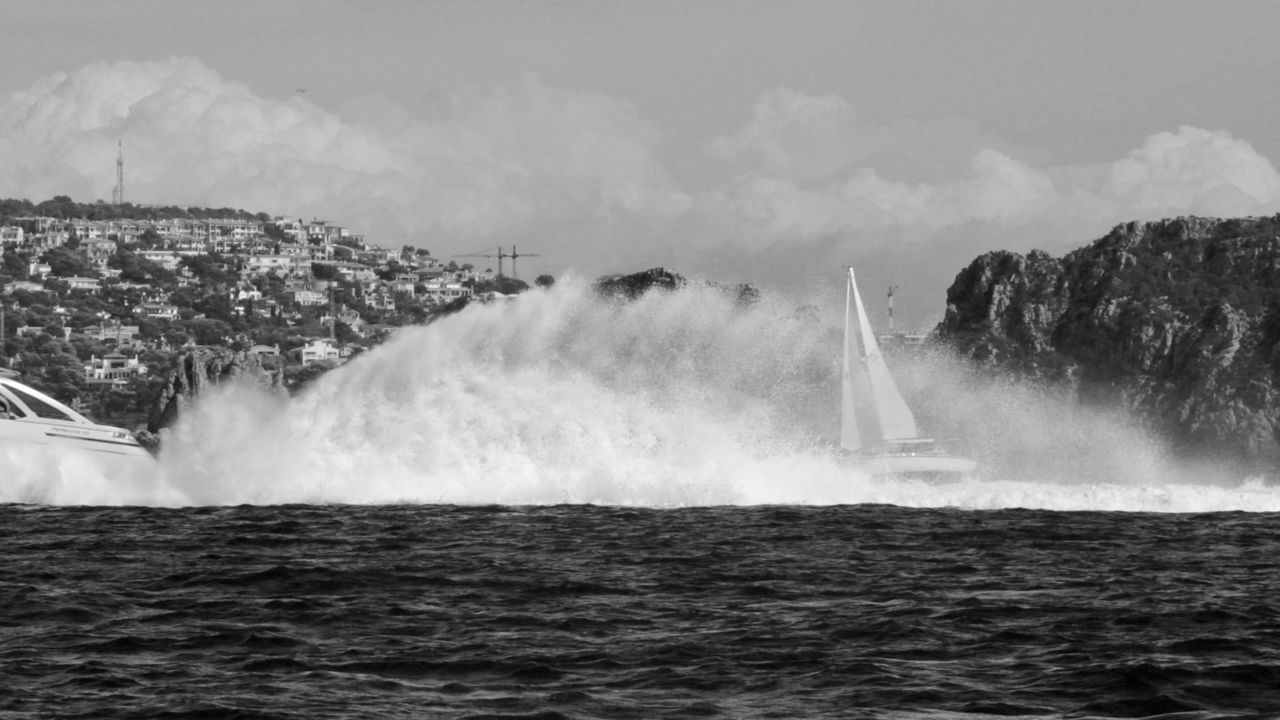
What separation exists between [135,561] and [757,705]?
15.6 m

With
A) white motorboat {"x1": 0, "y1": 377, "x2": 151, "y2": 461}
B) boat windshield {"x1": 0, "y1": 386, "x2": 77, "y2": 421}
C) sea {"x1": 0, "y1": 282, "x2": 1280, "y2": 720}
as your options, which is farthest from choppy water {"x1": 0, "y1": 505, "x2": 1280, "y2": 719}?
boat windshield {"x1": 0, "y1": 386, "x2": 77, "y2": 421}

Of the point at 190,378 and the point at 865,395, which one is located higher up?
the point at 190,378

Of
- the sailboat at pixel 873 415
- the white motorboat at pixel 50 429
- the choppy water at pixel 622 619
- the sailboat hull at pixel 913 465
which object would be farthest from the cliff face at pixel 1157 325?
the white motorboat at pixel 50 429

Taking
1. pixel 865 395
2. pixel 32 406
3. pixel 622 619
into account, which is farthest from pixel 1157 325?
pixel 622 619

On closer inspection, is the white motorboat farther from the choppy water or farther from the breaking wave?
the choppy water

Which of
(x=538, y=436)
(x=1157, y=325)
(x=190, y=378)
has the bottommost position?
(x=538, y=436)

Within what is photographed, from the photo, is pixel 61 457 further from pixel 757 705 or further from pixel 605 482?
pixel 757 705

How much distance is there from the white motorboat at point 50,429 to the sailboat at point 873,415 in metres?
25.4

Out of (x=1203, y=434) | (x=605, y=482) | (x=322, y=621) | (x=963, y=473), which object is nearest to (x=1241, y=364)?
(x=1203, y=434)

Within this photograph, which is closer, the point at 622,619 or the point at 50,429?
the point at 622,619

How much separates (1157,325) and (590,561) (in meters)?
111

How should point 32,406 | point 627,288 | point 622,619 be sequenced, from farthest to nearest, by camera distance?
point 627,288
point 32,406
point 622,619

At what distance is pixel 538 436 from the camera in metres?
45.5

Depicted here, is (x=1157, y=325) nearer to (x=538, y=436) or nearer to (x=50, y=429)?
(x=538, y=436)
